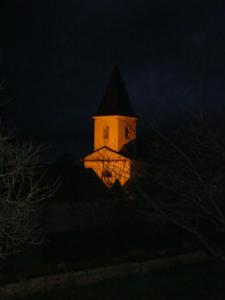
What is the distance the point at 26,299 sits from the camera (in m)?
17.8

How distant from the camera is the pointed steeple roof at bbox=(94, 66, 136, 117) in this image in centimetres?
6662

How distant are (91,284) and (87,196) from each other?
16.7 m

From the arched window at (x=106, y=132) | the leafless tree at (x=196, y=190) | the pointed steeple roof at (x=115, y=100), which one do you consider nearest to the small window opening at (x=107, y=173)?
the leafless tree at (x=196, y=190)

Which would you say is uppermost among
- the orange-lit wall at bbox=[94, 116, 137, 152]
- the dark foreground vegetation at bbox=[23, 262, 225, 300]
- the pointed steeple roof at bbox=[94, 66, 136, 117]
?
the pointed steeple roof at bbox=[94, 66, 136, 117]

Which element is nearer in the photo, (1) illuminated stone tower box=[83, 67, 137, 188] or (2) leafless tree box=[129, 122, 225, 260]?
(2) leafless tree box=[129, 122, 225, 260]

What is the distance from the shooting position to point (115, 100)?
66750mm

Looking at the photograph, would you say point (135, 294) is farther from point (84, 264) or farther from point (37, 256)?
point (37, 256)

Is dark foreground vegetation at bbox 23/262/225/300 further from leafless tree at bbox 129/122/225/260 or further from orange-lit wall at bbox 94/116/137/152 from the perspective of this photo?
orange-lit wall at bbox 94/116/137/152

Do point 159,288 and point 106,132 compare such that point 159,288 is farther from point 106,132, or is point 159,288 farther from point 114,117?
point 106,132

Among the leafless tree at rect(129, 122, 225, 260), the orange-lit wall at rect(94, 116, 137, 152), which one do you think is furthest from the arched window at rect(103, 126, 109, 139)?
the leafless tree at rect(129, 122, 225, 260)

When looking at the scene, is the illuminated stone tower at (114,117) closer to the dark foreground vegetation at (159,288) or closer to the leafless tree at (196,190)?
the dark foreground vegetation at (159,288)

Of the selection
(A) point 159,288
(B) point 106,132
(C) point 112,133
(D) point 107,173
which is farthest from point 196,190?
(B) point 106,132

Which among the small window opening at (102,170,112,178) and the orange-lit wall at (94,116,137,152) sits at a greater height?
the small window opening at (102,170,112,178)

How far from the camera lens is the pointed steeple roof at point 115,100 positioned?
219 feet
